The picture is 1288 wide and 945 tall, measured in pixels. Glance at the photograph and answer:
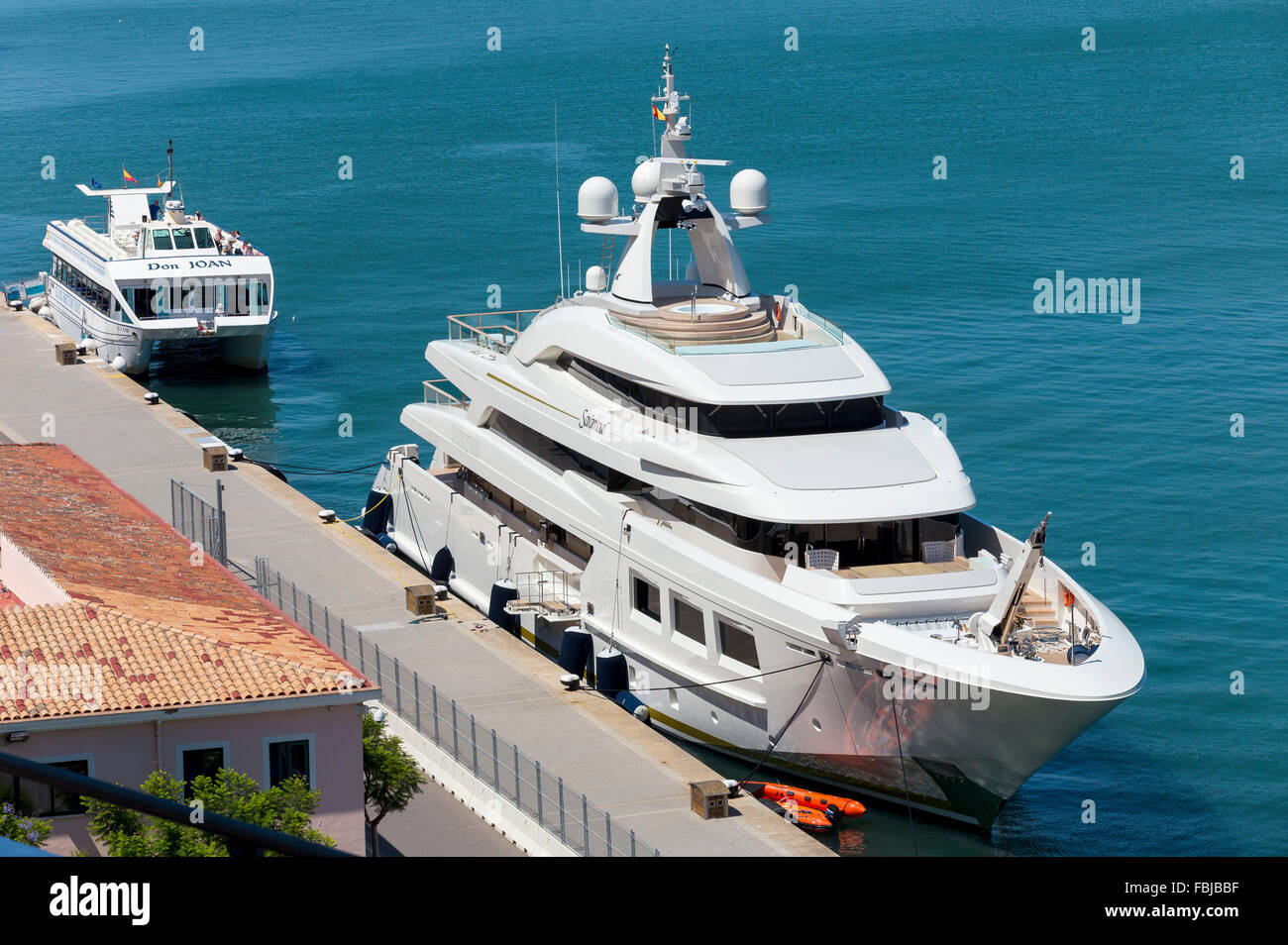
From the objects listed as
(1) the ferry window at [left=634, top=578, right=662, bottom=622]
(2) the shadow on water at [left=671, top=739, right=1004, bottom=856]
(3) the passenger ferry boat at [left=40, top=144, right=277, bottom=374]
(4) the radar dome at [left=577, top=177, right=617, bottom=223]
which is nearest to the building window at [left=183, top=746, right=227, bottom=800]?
(2) the shadow on water at [left=671, top=739, right=1004, bottom=856]

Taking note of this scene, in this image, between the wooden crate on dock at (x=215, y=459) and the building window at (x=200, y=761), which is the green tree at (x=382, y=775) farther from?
the wooden crate on dock at (x=215, y=459)

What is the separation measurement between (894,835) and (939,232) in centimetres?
4829

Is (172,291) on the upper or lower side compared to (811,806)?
upper

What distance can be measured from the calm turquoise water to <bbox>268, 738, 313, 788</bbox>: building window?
8.80 metres

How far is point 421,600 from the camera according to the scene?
105 ft

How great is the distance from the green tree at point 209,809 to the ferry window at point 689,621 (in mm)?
8938

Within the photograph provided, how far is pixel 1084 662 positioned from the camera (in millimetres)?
23609

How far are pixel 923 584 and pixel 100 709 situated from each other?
38.5 feet

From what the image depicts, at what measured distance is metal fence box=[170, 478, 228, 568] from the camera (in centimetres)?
3123

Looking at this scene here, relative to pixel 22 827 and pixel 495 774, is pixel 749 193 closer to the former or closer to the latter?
pixel 495 774

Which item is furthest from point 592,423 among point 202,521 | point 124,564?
point 124,564
